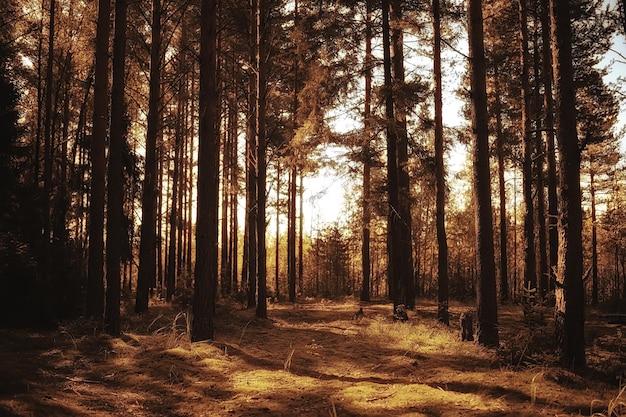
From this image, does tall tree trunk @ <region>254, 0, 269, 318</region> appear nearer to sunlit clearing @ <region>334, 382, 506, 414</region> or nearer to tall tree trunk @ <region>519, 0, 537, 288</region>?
sunlit clearing @ <region>334, 382, 506, 414</region>

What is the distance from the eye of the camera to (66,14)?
1642 cm

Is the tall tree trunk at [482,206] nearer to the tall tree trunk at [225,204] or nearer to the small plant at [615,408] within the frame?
the small plant at [615,408]

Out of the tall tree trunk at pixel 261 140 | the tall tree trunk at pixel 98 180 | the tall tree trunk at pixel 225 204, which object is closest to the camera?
the tall tree trunk at pixel 98 180

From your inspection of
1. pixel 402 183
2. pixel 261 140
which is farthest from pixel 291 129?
pixel 402 183

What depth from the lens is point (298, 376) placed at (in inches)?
266

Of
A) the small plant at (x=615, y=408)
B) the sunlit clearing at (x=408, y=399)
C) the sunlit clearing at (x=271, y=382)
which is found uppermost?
the small plant at (x=615, y=408)

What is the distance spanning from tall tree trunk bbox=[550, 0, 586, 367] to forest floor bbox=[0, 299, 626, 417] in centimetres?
45

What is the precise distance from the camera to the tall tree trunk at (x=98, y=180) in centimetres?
980

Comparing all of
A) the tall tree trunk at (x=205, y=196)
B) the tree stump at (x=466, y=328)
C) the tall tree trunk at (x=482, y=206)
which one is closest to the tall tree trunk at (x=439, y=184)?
the tree stump at (x=466, y=328)

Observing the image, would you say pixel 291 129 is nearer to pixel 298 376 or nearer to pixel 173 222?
pixel 173 222

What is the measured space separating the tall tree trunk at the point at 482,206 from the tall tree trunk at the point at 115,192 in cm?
805

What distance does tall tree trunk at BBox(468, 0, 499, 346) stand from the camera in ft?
29.3

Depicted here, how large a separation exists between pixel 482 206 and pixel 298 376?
533 centimetres

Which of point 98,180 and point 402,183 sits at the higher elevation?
point 402,183
